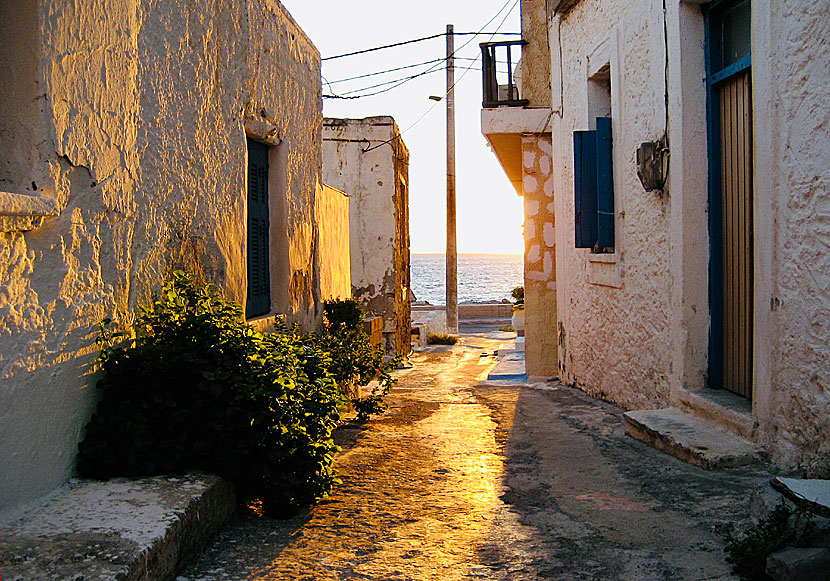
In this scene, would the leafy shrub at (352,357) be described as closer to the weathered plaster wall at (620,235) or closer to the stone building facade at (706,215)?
the weathered plaster wall at (620,235)

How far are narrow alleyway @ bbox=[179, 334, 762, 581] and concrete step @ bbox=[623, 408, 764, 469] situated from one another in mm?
78

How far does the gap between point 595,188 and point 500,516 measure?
4.17 meters

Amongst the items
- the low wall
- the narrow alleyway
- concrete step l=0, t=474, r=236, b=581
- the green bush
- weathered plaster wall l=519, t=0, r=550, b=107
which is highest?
weathered plaster wall l=519, t=0, r=550, b=107

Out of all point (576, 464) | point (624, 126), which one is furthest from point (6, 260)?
point (624, 126)

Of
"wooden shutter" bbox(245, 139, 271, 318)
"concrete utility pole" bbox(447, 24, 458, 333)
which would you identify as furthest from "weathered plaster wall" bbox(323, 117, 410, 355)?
"wooden shutter" bbox(245, 139, 271, 318)

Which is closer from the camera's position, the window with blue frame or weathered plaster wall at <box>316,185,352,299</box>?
the window with blue frame

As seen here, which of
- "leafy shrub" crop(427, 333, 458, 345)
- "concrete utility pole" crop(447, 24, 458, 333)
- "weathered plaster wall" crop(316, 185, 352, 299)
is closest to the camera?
"weathered plaster wall" crop(316, 185, 352, 299)

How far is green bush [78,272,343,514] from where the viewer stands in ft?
10.7

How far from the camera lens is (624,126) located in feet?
21.1

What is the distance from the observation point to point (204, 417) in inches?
134

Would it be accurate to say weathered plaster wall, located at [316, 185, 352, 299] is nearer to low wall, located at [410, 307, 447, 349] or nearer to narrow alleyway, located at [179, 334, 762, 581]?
narrow alleyway, located at [179, 334, 762, 581]

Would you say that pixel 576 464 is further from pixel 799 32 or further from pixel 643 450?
pixel 799 32

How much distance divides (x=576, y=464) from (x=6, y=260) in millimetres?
3209

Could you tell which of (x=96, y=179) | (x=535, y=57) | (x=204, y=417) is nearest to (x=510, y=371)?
(x=535, y=57)
